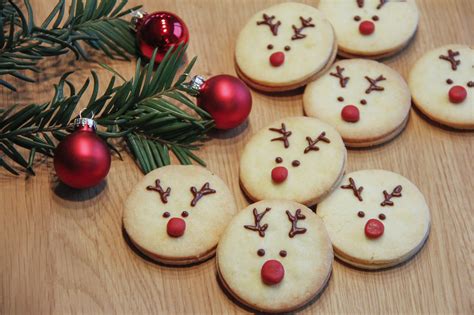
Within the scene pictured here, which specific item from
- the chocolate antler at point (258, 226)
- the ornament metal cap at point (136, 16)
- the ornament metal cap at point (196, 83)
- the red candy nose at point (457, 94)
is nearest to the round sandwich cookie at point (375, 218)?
the chocolate antler at point (258, 226)

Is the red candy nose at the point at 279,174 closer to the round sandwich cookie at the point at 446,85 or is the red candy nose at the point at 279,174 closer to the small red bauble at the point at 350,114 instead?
the small red bauble at the point at 350,114

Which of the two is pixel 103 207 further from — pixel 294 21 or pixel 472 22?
pixel 472 22

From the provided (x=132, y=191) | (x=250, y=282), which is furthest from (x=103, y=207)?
(x=250, y=282)

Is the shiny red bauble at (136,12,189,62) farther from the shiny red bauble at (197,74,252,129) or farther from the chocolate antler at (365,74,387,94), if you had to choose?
the chocolate antler at (365,74,387,94)

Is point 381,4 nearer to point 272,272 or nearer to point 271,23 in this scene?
point 271,23

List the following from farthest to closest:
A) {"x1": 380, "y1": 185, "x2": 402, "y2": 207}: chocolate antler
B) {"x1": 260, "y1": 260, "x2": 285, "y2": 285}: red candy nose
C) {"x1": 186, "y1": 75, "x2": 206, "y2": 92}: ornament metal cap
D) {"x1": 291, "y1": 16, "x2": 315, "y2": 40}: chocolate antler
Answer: {"x1": 291, "y1": 16, "x2": 315, "y2": 40}: chocolate antler, {"x1": 186, "y1": 75, "x2": 206, "y2": 92}: ornament metal cap, {"x1": 380, "y1": 185, "x2": 402, "y2": 207}: chocolate antler, {"x1": 260, "y1": 260, "x2": 285, "y2": 285}: red candy nose

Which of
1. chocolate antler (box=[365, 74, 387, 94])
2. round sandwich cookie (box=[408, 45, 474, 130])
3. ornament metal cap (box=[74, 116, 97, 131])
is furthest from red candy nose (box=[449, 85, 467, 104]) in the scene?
ornament metal cap (box=[74, 116, 97, 131])
